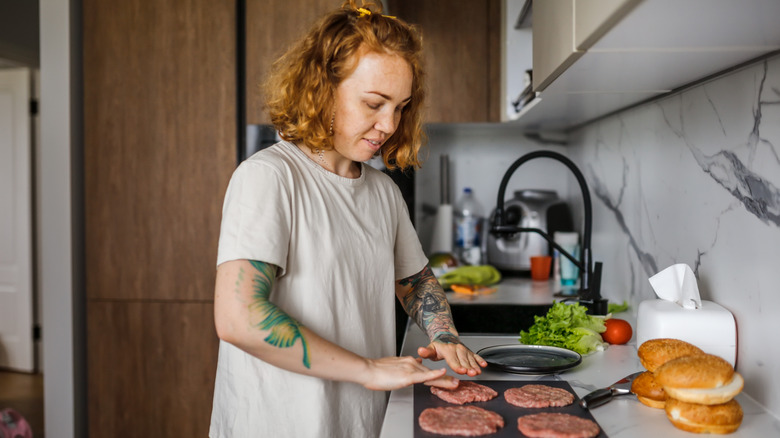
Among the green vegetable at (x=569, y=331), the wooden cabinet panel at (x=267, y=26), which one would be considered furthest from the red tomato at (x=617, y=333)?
the wooden cabinet panel at (x=267, y=26)

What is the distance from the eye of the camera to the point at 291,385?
1195 millimetres

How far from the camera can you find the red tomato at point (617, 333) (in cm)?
162

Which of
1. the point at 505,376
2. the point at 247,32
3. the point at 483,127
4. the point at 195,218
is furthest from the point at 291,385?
the point at 483,127

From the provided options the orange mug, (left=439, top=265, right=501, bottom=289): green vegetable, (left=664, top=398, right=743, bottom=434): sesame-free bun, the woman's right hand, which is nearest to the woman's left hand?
the woman's right hand

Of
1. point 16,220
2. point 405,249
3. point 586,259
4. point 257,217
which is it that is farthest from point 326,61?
point 16,220

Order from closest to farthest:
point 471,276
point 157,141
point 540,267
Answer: point 157,141, point 471,276, point 540,267

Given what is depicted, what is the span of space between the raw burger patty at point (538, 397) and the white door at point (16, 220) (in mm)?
4275

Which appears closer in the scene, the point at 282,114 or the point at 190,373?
the point at 282,114

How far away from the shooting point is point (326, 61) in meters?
1.21

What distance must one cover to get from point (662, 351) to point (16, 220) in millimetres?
4561

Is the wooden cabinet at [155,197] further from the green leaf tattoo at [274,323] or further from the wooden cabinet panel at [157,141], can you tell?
the green leaf tattoo at [274,323]

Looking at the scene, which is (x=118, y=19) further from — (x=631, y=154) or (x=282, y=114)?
(x=631, y=154)

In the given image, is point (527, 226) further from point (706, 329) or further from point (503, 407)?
point (503, 407)

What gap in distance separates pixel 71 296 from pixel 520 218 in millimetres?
1801
